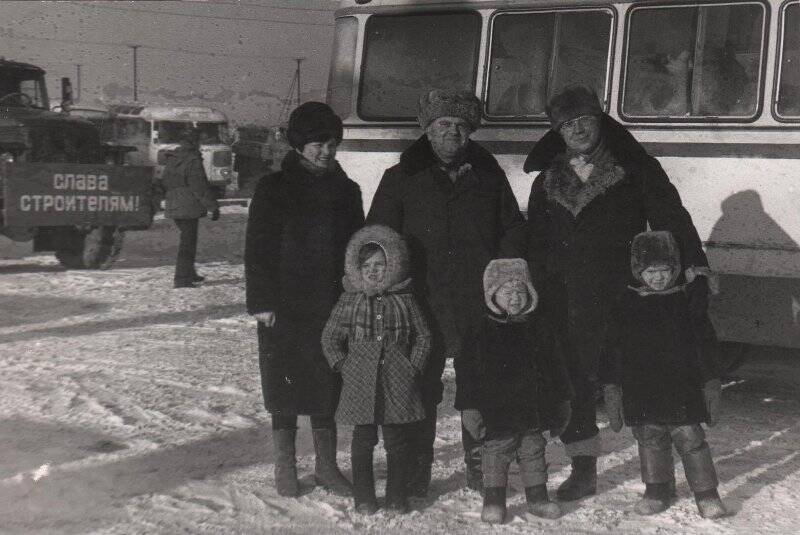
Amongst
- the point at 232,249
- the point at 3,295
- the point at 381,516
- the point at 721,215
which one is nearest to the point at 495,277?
the point at 381,516

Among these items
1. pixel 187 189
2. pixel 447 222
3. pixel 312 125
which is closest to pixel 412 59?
pixel 312 125

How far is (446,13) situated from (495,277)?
3262 millimetres

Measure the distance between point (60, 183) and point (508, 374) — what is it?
9.77 metres

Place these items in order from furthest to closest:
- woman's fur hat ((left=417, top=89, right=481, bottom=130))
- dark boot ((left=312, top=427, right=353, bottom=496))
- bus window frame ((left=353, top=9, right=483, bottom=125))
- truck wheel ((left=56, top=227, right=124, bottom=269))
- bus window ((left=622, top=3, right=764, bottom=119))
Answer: truck wheel ((left=56, top=227, right=124, bottom=269)), bus window frame ((left=353, top=9, right=483, bottom=125)), bus window ((left=622, top=3, right=764, bottom=119)), dark boot ((left=312, top=427, right=353, bottom=496)), woman's fur hat ((left=417, top=89, right=481, bottom=130))

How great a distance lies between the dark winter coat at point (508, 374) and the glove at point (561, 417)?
5 centimetres

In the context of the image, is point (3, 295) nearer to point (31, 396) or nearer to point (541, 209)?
point (31, 396)

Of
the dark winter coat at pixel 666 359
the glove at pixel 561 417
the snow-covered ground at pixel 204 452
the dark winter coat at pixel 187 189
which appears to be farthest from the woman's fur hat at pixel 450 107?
the dark winter coat at pixel 187 189

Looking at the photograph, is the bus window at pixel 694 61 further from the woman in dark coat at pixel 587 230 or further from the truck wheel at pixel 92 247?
the truck wheel at pixel 92 247

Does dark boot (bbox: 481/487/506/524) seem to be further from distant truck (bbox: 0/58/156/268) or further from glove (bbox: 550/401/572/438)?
distant truck (bbox: 0/58/156/268)

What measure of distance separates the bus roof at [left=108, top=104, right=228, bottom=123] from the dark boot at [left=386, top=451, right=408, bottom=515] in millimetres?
28817

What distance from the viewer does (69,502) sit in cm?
435

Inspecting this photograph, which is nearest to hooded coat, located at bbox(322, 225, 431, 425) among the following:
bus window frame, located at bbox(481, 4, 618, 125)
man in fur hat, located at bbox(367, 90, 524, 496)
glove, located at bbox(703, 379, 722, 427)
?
man in fur hat, located at bbox(367, 90, 524, 496)

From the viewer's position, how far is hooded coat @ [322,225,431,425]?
4.18 m

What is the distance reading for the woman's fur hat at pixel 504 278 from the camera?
13.4 ft
